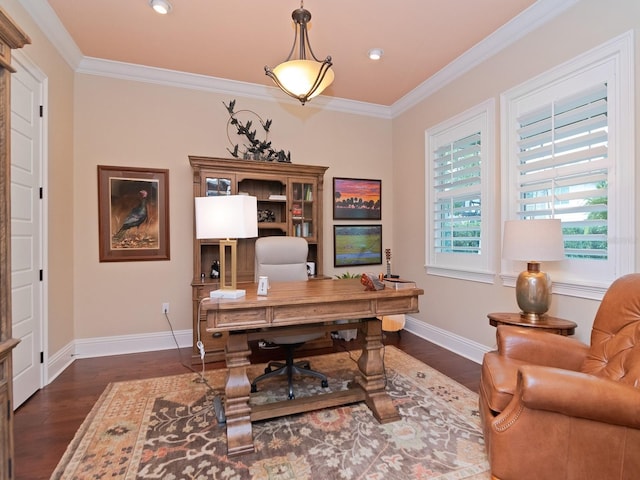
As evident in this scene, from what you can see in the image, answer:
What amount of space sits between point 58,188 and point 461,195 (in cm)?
398

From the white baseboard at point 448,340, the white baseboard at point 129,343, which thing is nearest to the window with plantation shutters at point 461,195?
the white baseboard at point 448,340

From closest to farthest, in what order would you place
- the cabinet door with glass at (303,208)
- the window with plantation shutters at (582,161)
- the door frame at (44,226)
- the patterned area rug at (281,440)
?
the patterned area rug at (281,440) < the window with plantation shutters at (582,161) < the door frame at (44,226) < the cabinet door with glass at (303,208)

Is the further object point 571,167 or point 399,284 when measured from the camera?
point 571,167

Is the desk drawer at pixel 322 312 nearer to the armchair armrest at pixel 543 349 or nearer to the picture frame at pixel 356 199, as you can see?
the armchair armrest at pixel 543 349

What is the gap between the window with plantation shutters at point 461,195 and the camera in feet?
10.1

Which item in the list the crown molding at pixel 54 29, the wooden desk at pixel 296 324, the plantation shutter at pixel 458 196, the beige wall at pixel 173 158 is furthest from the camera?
the plantation shutter at pixel 458 196

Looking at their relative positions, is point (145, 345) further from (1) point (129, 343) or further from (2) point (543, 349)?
(2) point (543, 349)

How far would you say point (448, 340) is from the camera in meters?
3.51

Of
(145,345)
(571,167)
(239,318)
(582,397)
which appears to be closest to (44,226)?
(145,345)

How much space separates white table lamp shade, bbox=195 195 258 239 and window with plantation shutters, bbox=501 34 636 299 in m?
2.37

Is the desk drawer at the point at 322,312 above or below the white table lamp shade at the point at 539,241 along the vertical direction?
below

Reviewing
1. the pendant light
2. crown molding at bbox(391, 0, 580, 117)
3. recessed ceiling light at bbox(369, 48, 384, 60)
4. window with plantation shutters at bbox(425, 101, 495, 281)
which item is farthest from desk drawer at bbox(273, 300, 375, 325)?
crown molding at bbox(391, 0, 580, 117)

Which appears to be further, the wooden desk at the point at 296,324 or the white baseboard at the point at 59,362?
the white baseboard at the point at 59,362

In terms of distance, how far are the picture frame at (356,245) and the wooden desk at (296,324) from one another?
6.28 ft
